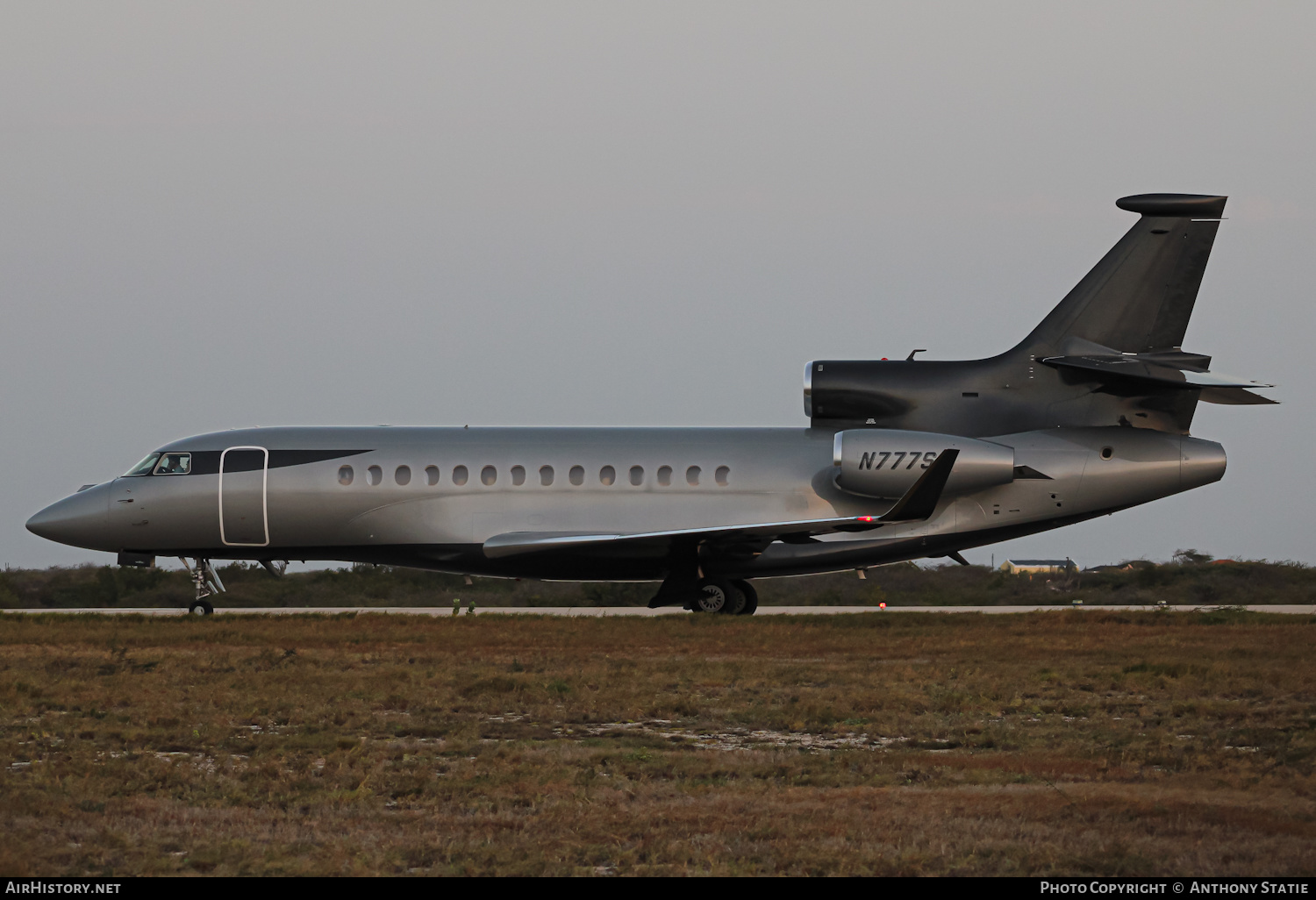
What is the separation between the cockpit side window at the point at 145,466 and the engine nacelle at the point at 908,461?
1183cm

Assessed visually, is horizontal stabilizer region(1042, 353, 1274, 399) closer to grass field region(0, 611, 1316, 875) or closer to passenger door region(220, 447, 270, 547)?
grass field region(0, 611, 1316, 875)

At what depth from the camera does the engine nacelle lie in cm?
2200

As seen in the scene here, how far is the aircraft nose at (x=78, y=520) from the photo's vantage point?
23656 millimetres

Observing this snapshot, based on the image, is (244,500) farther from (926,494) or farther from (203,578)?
(926,494)

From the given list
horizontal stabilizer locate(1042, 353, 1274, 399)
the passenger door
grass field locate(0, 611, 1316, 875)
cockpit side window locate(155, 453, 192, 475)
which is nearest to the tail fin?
horizontal stabilizer locate(1042, 353, 1274, 399)

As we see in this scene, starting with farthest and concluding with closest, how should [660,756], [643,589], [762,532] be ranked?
[643,589]
[762,532]
[660,756]

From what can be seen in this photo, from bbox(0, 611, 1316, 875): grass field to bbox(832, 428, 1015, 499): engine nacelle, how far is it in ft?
15.4

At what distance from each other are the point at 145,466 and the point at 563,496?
7.46 metres

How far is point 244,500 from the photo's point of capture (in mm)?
23516

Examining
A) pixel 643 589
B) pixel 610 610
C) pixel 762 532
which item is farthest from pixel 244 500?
pixel 643 589

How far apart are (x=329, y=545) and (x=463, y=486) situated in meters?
2.64

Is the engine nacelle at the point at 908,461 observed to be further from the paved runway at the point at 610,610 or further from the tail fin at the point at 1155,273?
the paved runway at the point at 610,610

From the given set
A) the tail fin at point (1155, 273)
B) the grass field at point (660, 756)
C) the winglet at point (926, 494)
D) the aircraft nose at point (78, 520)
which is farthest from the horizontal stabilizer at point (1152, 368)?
the aircraft nose at point (78, 520)

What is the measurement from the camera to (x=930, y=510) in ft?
69.7
